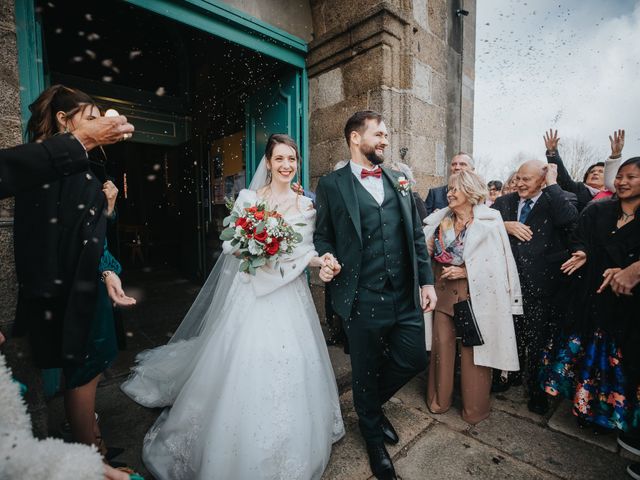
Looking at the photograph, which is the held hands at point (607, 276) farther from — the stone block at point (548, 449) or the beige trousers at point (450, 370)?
the stone block at point (548, 449)

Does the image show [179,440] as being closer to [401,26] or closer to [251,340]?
[251,340]

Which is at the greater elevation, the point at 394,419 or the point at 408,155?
the point at 408,155

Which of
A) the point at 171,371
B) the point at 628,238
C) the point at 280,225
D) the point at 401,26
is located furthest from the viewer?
the point at 401,26

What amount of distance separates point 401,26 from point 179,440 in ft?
15.4

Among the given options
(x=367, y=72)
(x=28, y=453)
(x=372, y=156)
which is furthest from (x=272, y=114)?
(x=28, y=453)

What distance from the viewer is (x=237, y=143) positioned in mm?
5641

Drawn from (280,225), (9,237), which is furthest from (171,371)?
(280,225)

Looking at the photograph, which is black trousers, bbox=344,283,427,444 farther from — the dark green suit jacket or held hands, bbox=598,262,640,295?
held hands, bbox=598,262,640,295

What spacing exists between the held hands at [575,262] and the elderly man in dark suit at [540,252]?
126mm

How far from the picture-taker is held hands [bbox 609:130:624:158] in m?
3.27

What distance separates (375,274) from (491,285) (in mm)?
1175

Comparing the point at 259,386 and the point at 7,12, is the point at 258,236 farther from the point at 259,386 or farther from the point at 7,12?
the point at 7,12

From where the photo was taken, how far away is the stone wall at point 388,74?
3.85 metres

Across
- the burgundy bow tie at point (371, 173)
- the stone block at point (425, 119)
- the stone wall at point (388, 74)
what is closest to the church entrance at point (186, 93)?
the stone wall at point (388, 74)
